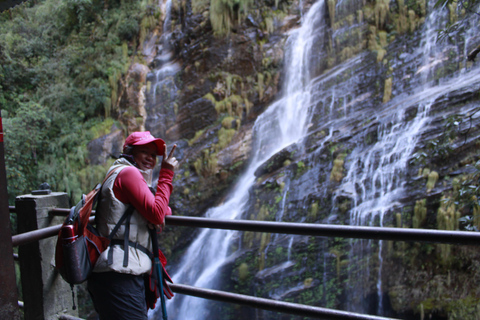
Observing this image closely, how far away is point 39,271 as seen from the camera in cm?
265

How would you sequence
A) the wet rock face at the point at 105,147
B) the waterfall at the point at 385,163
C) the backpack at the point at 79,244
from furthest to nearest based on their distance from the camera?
the wet rock face at the point at 105,147
the waterfall at the point at 385,163
the backpack at the point at 79,244

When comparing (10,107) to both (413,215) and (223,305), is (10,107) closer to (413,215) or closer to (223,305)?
(223,305)

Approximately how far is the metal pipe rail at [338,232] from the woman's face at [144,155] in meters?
0.35

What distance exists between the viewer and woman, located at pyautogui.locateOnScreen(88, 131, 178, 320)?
6.68 ft

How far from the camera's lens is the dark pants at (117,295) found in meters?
2.06

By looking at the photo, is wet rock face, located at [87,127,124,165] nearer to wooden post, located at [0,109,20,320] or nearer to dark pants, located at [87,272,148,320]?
dark pants, located at [87,272,148,320]

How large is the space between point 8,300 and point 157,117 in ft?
43.4

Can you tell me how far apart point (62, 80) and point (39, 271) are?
15.1 metres

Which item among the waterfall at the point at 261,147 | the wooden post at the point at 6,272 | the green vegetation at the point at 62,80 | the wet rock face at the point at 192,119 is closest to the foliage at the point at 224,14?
the waterfall at the point at 261,147

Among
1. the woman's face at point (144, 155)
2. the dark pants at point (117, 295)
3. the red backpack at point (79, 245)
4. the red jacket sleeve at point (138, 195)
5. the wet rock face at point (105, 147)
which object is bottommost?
the dark pants at point (117, 295)

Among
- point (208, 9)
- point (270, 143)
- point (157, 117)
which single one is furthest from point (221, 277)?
point (208, 9)

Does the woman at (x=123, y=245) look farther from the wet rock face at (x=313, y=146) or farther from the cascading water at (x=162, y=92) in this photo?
the cascading water at (x=162, y=92)

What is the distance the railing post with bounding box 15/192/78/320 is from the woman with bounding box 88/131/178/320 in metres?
0.76

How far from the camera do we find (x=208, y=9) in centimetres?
1523
